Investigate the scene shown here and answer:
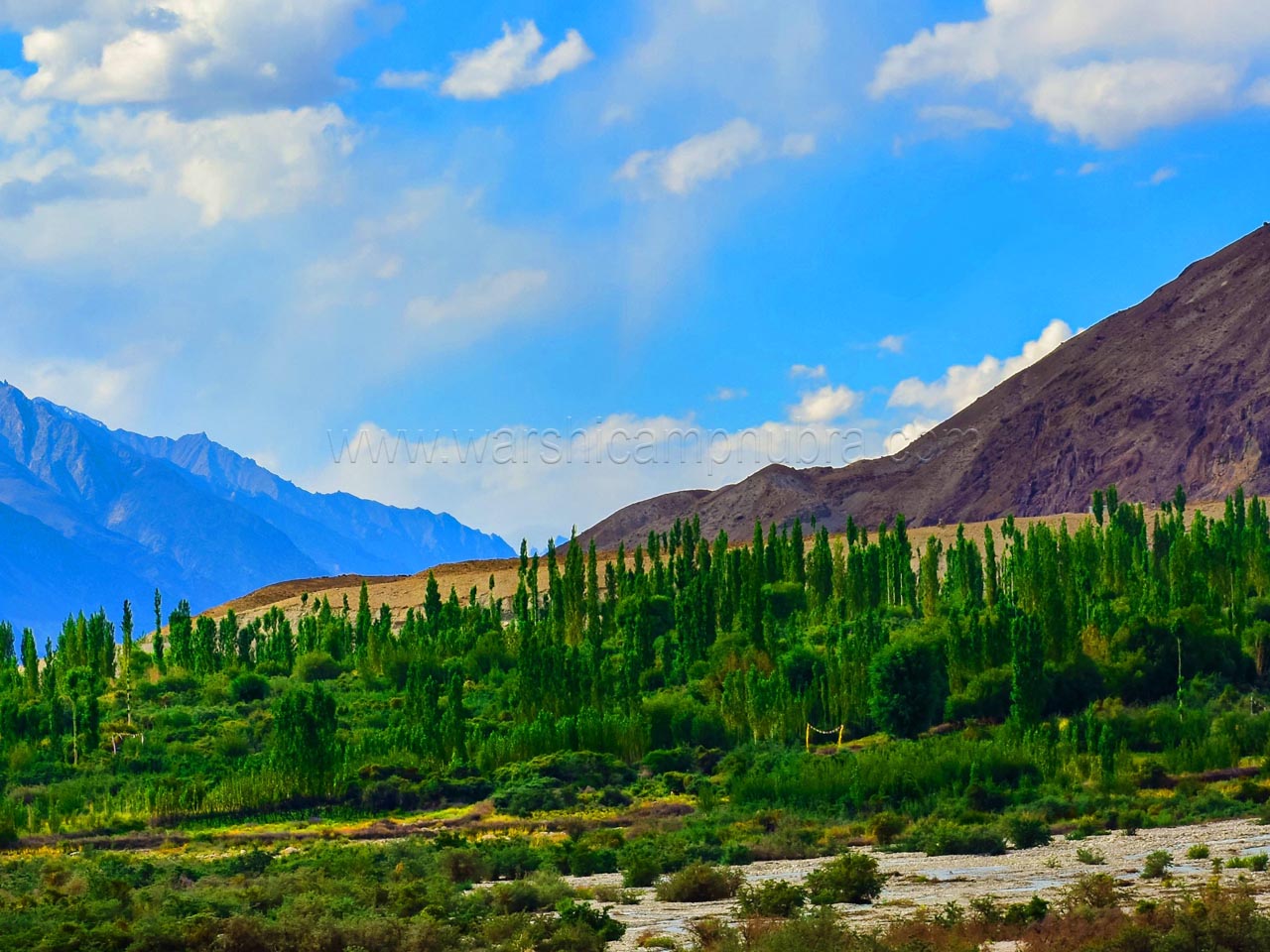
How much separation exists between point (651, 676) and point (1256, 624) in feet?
85.7

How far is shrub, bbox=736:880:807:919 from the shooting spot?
31.1m

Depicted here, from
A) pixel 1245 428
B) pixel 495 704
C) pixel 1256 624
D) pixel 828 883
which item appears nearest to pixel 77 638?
pixel 495 704

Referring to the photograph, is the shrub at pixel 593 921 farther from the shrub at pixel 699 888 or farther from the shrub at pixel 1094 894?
the shrub at pixel 1094 894

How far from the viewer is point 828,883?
33.7 metres

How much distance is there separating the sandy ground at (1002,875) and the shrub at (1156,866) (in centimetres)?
25

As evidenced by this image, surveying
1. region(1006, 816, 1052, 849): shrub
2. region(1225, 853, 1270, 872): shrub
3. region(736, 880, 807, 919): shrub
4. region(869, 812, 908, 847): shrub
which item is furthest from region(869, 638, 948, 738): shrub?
region(736, 880, 807, 919): shrub

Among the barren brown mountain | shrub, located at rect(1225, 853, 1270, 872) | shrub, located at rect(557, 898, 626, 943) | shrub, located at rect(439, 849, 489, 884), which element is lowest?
shrub, located at rect(1225, 853, 1270, 872)

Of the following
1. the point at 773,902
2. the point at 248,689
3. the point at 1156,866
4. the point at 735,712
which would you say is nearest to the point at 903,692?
Result: the point at 735,712

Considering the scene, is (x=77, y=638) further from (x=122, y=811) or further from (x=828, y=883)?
(x=828, y=883)

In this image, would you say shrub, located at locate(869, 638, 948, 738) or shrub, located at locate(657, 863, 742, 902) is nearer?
shrub, located at locate(657, 863, 742, 902)

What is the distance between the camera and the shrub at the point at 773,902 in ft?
102

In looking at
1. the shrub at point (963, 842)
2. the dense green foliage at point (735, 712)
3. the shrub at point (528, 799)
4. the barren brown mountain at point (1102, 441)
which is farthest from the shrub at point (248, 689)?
the barren brown mountain at point (1102, 441)

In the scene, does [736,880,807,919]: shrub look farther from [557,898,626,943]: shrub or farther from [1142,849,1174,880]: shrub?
[1142,849,1174,880]: shrub

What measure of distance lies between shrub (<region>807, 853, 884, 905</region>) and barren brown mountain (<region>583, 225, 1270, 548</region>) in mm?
129091
